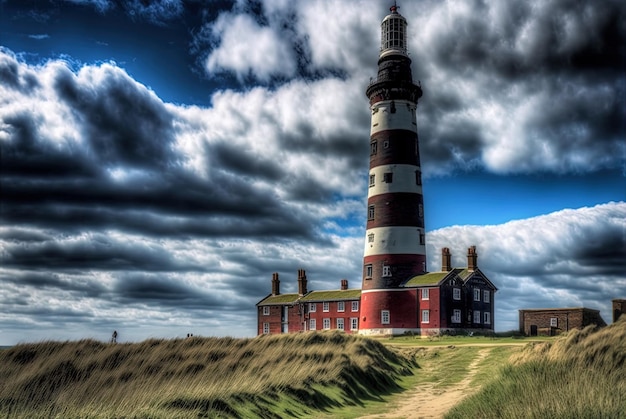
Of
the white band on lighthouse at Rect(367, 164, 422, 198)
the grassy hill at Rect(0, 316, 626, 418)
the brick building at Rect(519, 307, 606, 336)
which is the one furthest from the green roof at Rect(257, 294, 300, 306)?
the grassy hill at Rect(0, 316, 626, 418)

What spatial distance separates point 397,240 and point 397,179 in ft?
15.4

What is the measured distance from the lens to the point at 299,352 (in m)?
23.5

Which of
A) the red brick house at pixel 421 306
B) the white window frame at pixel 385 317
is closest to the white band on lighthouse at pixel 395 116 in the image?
the red brick house at pixel 421 306

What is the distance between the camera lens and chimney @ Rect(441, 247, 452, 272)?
167 ft

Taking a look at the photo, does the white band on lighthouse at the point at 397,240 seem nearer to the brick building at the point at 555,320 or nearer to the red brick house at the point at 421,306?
the red brick house at the point at 421,306

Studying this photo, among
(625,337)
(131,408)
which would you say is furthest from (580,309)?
(131,408)

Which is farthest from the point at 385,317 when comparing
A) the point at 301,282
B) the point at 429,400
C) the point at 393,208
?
the point at 429,400

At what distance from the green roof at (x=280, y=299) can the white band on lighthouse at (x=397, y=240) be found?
61.6 ft

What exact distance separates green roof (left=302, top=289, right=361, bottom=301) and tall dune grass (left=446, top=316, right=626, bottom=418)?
116 ft

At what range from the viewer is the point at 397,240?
47.3 metres

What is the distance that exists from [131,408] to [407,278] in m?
36.0

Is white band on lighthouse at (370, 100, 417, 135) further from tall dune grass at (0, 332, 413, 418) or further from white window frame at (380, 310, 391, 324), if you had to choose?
tall dune grass at (0, 332, 413, 418)

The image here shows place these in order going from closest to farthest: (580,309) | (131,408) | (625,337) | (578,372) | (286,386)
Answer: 1. (131,408)
2. (578,372)
3. (286,386)
4. (625,337)
5. (580,309)

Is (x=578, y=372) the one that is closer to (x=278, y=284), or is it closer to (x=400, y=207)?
(x=400, y=207)
